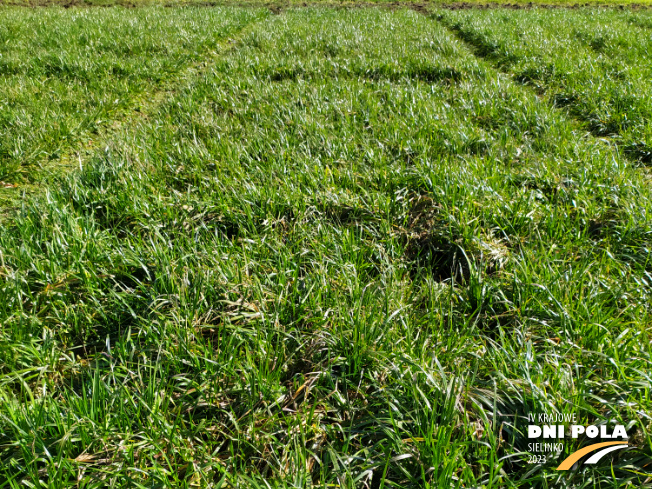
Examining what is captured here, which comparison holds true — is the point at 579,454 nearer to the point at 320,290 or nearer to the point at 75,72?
the point at 320,290

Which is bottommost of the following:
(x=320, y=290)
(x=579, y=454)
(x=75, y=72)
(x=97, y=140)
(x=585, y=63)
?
(x=579, y=454)

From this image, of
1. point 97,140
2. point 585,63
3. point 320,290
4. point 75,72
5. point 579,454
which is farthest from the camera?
point 585,63

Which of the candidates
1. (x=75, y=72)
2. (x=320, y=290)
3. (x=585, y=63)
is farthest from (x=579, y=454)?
(x=585, y=63)

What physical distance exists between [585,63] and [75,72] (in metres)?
8.44

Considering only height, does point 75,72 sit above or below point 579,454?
above

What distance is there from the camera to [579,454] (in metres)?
1.38

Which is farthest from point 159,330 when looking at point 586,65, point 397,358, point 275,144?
point 586,65

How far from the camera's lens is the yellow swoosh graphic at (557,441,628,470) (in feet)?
4.47

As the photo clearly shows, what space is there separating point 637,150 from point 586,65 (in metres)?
3.65

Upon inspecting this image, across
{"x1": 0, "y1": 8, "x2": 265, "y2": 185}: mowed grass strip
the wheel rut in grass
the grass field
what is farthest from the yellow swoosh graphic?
{"x1": 0, "y1": 8, "x2": 265, "y2": 185}: mowed grass strip

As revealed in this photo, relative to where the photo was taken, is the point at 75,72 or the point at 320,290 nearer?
the point at 320,290

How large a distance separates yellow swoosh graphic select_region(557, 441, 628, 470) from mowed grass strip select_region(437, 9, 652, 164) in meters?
3.47

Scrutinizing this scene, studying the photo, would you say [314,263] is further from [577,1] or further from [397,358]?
[577,1]

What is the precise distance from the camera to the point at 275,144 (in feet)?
12.8
